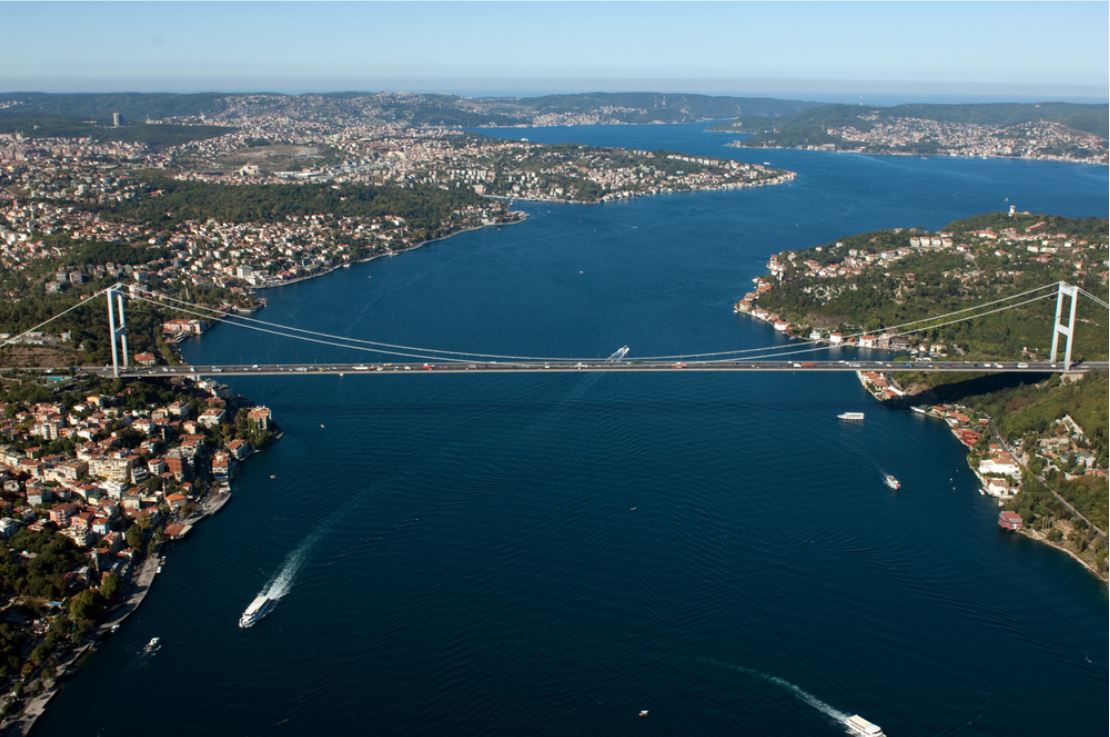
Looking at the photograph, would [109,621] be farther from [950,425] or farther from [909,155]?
[909,155]

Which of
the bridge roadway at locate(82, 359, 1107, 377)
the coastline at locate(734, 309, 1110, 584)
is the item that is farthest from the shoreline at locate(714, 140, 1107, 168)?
the bridge roadway at locate(82, 359, 1107, 377)

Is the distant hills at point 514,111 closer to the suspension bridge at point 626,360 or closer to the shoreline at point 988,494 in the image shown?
the suspension bridge at point 626,360

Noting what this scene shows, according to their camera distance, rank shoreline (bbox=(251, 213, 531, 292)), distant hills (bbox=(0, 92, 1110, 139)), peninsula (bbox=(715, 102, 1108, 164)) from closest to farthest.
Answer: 1. shoreline (bbox=(251, 213, 531, 292))
2. peninsula (bbox=(715, 102, 1108, 164))
3. distant hills (bbox=(0, 92, 1110, 139))

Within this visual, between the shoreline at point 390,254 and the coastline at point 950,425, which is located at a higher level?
the shoreline at point 390,254

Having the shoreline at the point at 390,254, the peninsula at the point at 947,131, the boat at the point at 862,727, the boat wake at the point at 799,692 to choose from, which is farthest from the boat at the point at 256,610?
the peninsula at the point at 947,131

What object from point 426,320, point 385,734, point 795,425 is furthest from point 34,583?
point 426,320

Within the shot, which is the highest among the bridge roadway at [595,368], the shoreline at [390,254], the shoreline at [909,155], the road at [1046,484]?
the shoreline at [909,155]

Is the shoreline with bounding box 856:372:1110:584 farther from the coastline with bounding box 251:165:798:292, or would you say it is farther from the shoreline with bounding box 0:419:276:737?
the coastline with bounding box 251:165:798:292
